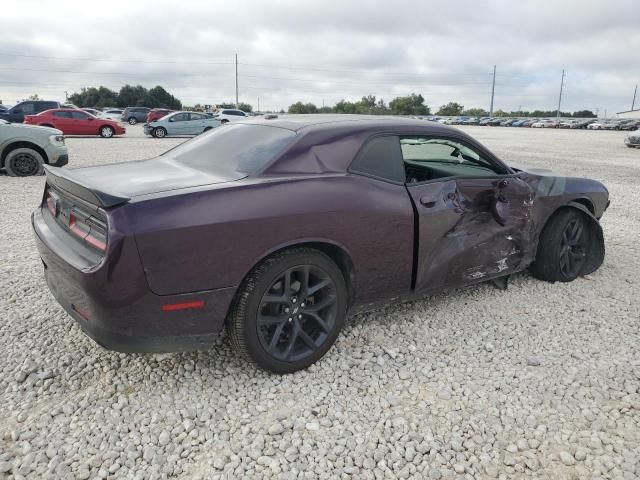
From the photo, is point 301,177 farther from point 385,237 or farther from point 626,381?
point 626,381

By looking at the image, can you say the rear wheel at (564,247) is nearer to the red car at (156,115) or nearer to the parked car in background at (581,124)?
the red car at (156,115)

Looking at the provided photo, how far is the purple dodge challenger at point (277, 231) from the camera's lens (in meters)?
2.34

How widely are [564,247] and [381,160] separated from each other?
2147 mm

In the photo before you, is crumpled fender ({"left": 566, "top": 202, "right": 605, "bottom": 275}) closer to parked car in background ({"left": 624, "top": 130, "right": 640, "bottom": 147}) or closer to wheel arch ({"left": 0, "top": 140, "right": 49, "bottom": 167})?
wheel arch ({"left": 0, "top": 140, "right": 49, "bottom": 167})

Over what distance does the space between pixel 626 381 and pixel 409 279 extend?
1374 millimetres

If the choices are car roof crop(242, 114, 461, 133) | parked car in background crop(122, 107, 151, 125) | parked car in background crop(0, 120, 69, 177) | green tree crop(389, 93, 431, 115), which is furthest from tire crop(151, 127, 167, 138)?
green tree crop(389, 93, 431, 115)

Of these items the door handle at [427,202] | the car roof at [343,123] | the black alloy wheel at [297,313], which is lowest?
the black alloy wheel at [297,313]

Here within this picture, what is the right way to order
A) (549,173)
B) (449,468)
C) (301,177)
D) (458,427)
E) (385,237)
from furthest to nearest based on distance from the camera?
(549,173)
(385,237)
(301,177)
(458,427)
(449,468)

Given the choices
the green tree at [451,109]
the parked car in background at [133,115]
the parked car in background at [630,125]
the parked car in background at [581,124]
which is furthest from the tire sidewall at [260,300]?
the green tree at [451,109]

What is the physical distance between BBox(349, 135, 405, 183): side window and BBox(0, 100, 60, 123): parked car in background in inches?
898

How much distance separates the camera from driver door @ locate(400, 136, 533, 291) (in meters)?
3.26

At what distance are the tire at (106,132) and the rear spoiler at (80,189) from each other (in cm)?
2129

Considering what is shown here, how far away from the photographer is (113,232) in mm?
2242

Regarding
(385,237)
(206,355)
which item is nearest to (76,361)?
(206,355)
